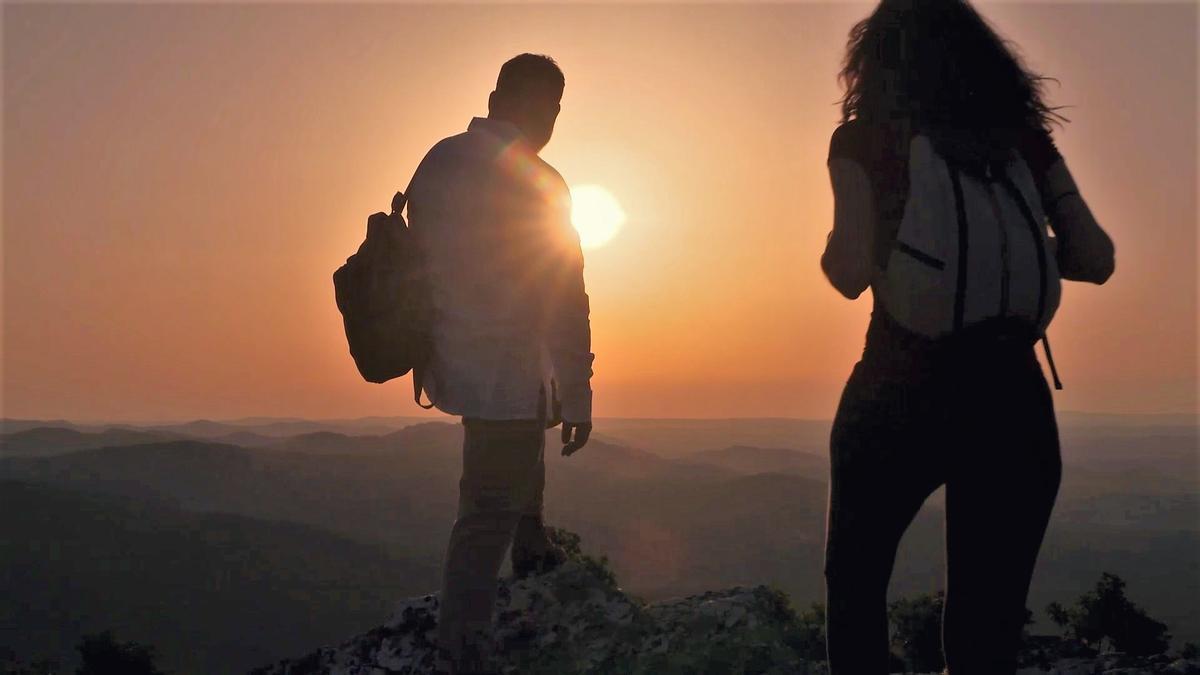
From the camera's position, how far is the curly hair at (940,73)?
103 inches

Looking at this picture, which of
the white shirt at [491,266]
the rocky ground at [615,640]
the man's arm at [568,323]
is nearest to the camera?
the white shirt at [491,266]

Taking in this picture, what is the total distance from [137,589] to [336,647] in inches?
4340

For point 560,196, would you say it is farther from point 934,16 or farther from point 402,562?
point 402,562

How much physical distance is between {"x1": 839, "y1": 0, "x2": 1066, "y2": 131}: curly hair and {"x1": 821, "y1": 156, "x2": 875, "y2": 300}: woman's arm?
233 millimetres

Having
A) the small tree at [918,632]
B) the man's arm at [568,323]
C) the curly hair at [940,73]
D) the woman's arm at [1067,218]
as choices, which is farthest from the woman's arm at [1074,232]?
the small tree at [918,632]

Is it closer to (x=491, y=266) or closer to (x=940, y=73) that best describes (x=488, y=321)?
(x=491, y=266)

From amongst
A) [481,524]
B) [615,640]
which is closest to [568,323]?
[481,524]

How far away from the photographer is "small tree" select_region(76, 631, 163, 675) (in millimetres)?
23516

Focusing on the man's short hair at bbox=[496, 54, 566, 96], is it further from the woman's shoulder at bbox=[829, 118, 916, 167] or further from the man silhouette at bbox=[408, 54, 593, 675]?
the woman's shoulder at bbox=[829, 118, 916, 167]

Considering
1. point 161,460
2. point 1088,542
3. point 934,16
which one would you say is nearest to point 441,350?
point 934,16

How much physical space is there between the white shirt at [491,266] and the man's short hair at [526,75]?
240 mm

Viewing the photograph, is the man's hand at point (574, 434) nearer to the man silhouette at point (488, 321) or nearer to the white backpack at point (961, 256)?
the man silhouette at point (488, 321)

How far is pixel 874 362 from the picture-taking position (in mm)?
2561

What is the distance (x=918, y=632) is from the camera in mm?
8023
